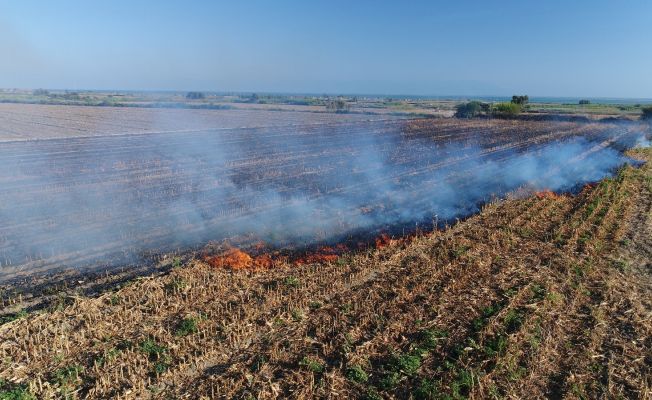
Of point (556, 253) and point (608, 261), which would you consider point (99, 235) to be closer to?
point (556, 253)

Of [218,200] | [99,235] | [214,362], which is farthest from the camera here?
[218,200]

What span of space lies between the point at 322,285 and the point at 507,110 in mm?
79809

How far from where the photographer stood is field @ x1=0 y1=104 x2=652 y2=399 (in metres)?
7.95

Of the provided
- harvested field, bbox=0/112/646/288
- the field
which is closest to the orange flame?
the field

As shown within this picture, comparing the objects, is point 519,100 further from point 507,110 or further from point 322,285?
point 322,285

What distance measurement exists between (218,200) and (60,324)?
1253 cm

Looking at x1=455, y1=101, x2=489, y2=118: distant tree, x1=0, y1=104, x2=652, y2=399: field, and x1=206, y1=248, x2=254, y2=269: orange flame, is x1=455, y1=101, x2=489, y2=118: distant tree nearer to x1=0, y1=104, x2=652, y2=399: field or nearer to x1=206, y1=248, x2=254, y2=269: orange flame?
x1=0, y1=104, x2=652, y2=399: field

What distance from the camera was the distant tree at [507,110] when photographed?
80.9 meters

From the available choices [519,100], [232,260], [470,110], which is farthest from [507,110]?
[232,260]

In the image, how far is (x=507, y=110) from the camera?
81.6 m

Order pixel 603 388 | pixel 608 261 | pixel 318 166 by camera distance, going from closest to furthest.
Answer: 1. pixel 603 388
2. pixel 608 261
3. pixel 318 166

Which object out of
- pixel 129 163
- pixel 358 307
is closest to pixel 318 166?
pixel 129 163

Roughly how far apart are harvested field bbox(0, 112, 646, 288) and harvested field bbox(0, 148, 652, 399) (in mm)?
3863

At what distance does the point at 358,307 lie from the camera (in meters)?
10.5
